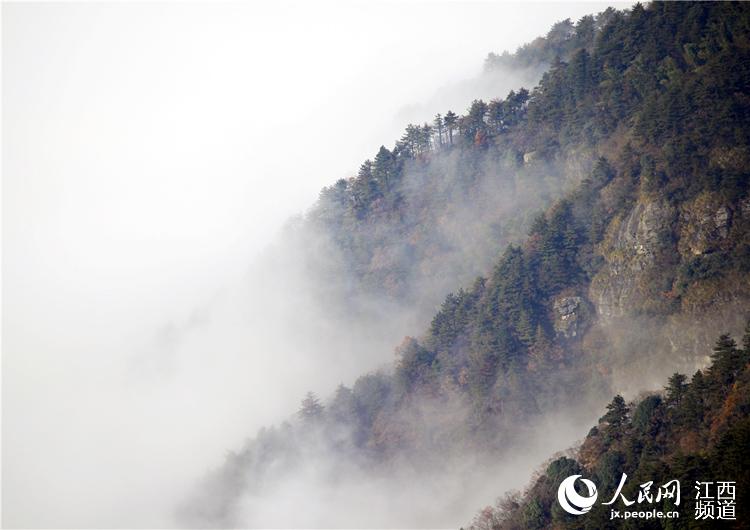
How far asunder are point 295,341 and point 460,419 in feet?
104

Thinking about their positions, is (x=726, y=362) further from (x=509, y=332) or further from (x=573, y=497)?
(x=509, y=332)

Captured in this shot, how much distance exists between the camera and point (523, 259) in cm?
7975

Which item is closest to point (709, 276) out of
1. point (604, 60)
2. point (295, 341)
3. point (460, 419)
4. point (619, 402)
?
point (619, 402)

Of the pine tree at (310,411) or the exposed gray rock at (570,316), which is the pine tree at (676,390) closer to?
the exposed gray rock at (570,316)

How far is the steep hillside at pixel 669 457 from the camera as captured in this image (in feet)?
151

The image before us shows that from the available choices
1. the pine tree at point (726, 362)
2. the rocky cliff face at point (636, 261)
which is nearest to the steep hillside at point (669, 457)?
the pine tree at point (726, 362)

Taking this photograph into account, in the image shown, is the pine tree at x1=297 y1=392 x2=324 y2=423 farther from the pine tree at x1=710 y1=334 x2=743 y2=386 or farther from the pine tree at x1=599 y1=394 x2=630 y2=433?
the pine tree at x1=710 y1=334 x2=743 y2=386

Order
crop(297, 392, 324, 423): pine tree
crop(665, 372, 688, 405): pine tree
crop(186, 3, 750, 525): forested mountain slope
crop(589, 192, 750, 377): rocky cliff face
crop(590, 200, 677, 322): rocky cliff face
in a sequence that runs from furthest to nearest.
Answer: crop(297, 392, 324, 423): pine tree < crop(590, 200, 677, 322): rocky cliff face < crop(186, 3, 750, 525): forested mountain slope < crop(589, 192, 750, 377): rocky cliff face < crop(665, 372, 688, 405): pine tree

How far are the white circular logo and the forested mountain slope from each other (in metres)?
13.8

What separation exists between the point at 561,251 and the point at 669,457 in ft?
94.5

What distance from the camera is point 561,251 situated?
77.5 meters

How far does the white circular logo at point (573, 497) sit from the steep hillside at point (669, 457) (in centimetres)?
52

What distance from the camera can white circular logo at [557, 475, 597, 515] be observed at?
54.4 m

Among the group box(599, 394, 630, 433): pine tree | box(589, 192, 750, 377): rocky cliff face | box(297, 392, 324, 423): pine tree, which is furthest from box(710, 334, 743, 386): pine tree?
box(297, 392, 324, 423): pine tree
